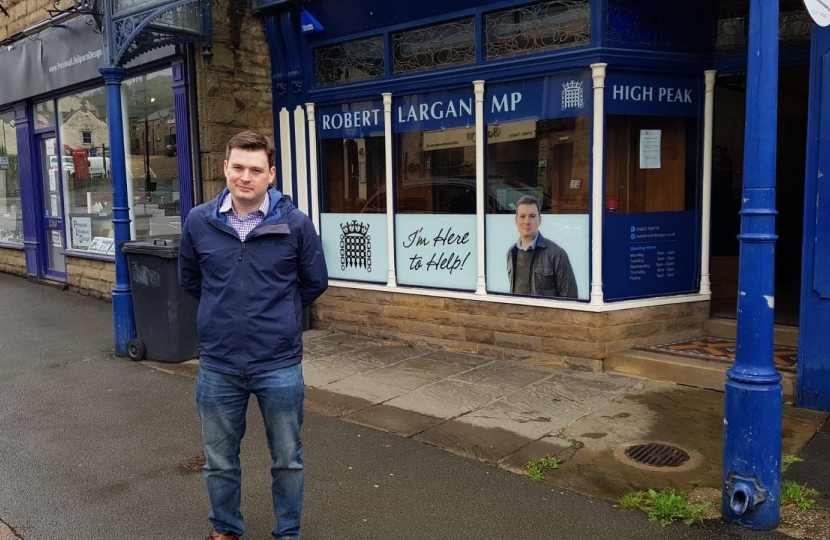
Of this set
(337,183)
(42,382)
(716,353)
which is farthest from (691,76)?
(42,382)

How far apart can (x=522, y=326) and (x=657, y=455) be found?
7.65ft

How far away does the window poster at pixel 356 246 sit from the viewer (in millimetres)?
7805

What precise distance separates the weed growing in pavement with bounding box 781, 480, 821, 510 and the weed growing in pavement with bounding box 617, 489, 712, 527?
16.3 inches

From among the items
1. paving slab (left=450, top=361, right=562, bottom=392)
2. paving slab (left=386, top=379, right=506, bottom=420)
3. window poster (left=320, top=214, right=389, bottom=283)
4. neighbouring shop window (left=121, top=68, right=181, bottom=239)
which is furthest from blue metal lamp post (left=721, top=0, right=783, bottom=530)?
neighbouring shop window (left=121, top=68, right=181, bottom=239)

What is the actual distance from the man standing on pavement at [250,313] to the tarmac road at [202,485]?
561mm

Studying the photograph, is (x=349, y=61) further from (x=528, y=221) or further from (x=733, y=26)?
(x=733, y=26)

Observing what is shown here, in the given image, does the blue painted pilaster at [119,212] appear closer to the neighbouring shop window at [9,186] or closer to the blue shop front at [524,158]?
the blue shop front at [524,158]

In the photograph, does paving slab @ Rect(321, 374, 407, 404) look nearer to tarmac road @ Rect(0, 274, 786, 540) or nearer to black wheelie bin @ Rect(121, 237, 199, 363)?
tarmac road @ Rect(0, 274, 786, 540)

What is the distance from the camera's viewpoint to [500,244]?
22.5 feet

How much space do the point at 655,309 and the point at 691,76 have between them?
213 cm

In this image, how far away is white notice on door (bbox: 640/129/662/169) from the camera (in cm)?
643

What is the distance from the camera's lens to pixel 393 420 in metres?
5.28

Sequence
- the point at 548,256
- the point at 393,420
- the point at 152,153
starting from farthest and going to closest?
the point at 152,153 < the point at 548,256 < the point at 393,420

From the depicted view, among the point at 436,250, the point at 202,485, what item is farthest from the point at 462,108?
the point at 202,485
